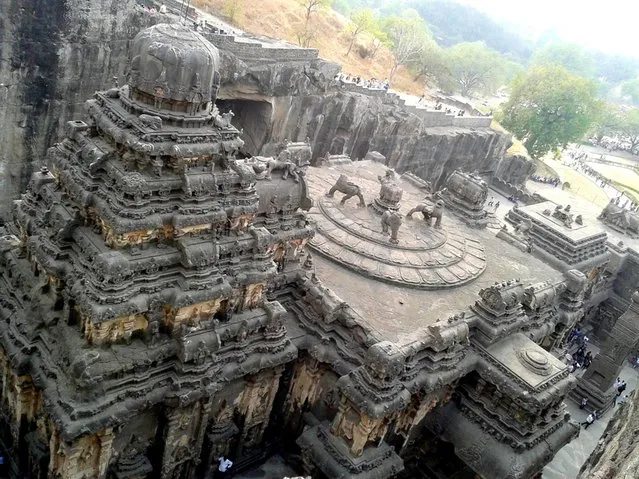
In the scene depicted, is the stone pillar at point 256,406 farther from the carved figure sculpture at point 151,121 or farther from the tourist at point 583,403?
the tourist at point 583,403

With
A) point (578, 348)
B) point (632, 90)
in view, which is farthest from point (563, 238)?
point (632, 90)

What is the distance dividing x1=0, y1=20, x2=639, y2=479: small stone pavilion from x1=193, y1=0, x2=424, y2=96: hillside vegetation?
31.2m

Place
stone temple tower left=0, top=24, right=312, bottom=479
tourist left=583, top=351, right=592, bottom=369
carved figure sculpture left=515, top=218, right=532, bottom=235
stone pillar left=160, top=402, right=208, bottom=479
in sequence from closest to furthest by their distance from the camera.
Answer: stone temple tower left=0, top=24, right=312, bottom=479, stone pillar left=160, top=402, right=208, bottom=479, carved figure sculpture left=515, top=218, right=532, bottom=235, tourist left=583, top=351, right=592, bottom=369

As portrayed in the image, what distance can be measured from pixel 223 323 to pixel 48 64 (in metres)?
12.5

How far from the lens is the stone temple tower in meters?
11.4

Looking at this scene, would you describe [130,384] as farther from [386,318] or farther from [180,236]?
[386,318]

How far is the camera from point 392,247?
1922 cm

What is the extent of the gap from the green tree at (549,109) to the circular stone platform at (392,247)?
32.7 meters

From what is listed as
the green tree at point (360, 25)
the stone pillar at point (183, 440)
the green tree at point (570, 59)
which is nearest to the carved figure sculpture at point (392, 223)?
the stone pillar at point (183, 440)

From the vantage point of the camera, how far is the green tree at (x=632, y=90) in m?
115

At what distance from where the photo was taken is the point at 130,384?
11.9m

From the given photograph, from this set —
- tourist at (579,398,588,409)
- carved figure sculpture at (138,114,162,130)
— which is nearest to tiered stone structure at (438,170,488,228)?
tourist at (579,398,588,409)

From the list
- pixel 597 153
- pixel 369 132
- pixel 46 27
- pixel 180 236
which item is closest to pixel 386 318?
pixel 180 236

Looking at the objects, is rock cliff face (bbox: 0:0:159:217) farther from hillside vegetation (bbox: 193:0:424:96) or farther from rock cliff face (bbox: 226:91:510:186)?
hillside vegetation (bbox: 193:0:424:96)
